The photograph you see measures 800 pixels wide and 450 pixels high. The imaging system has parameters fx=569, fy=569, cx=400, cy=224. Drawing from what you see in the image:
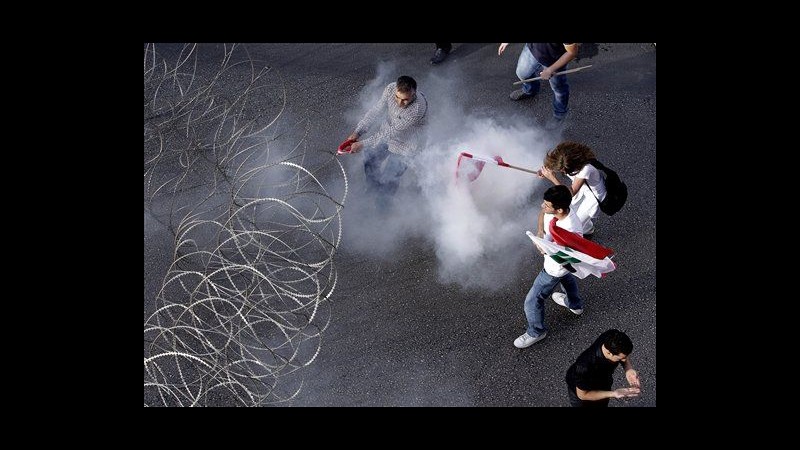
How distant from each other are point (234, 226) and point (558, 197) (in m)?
2.95

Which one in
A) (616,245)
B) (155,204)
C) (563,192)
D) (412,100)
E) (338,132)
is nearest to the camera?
(563,192)

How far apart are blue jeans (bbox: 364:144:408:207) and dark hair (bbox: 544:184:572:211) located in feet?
5.25

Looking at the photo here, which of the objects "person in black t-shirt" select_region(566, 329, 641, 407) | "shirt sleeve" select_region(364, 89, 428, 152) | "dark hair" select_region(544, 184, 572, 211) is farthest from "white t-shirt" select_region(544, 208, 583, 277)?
"shirt sleeve" select_region(364, 89, 428, 152)

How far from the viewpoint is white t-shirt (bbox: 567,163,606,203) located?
4.09 meters

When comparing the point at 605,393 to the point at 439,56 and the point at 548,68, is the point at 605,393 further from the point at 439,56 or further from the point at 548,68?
the point at 439,56

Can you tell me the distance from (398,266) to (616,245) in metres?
1.95

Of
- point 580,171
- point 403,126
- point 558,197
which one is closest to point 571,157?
point 580,171

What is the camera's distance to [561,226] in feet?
12.5

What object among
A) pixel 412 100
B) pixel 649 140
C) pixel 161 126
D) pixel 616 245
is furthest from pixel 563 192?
pixel 161 126

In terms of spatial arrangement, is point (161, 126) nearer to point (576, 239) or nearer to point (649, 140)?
point (576, 239)

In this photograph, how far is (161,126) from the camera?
205 inches

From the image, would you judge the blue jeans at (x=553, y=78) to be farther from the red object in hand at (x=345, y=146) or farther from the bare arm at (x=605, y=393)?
the bare arm at (x=605, y=393)

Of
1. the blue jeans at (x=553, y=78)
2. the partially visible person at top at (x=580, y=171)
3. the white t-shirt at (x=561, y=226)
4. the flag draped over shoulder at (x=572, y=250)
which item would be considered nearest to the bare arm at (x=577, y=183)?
the partially visible person at top at (x=580, y=171)

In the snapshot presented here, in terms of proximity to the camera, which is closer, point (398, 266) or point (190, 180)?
point (398, 266)
